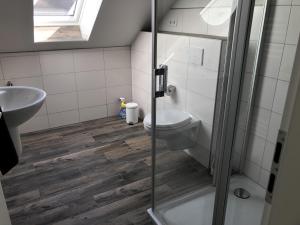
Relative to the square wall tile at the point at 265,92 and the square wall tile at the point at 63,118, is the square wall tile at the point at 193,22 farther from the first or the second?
the square wall tile at the point at 63,118

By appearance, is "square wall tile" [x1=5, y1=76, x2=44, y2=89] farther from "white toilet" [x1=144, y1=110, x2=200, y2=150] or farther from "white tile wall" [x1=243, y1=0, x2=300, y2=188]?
"white tile wall" [x1=243, y1=0, x2=300, y2=188]

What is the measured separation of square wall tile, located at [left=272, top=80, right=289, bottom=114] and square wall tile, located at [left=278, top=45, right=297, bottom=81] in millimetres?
40

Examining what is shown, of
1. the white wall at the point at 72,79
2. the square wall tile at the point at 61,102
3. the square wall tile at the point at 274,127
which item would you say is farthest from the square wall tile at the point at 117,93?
the square wall tile at the point at 274,127

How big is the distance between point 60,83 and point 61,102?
24 cm

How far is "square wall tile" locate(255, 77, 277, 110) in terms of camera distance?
164 cm

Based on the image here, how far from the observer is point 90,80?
3.31 metres

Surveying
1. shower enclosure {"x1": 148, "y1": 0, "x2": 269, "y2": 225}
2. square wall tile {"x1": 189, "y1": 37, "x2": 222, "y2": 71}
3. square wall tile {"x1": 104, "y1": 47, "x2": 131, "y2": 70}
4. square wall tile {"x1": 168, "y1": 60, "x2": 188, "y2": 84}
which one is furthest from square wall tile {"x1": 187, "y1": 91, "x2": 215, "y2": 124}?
square wall tile {"x1": 104, "y1": 47, "x2": 131, "y2": 70}

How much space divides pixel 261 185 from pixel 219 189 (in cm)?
82

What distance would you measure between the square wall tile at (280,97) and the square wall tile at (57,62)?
238 centimetres

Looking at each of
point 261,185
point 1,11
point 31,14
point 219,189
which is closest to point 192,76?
point 261,185

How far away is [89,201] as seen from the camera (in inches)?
78.5

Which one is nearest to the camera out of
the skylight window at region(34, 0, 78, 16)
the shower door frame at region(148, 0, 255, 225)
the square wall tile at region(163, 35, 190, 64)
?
the shower door frame at region(148, 0, 255, 225)

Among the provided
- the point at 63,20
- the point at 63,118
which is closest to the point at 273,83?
the point at 63,20

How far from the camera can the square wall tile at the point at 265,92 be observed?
64.6 inches
